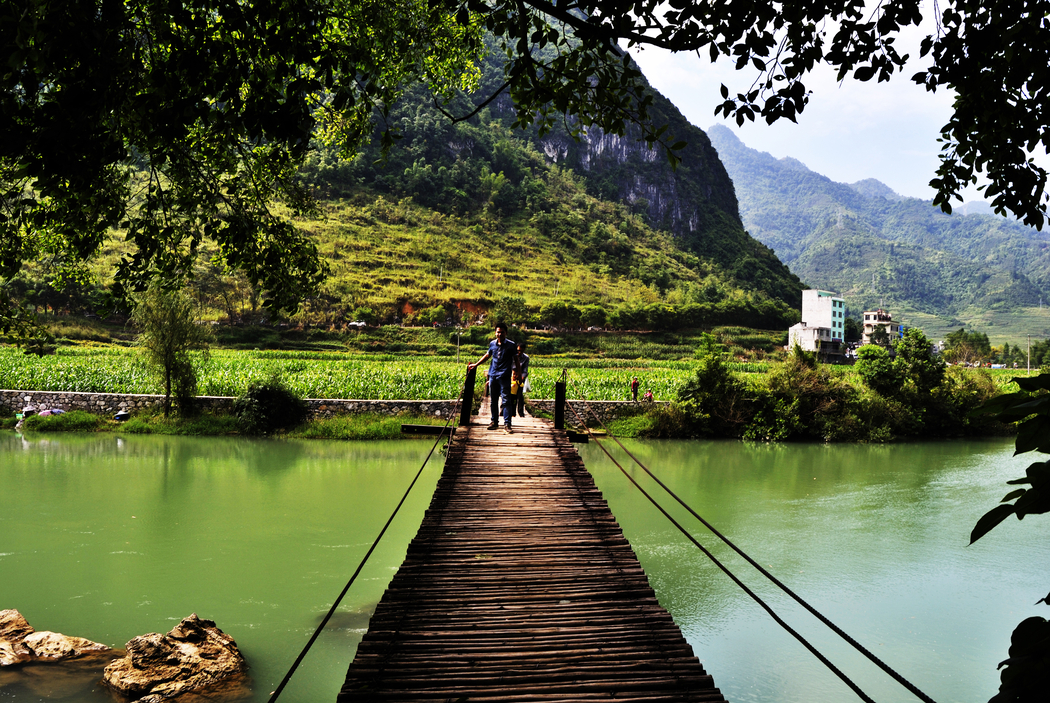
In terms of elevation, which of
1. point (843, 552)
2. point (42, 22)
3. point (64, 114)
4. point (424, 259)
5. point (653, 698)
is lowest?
point (843, 552)

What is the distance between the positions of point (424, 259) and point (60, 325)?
30.7m

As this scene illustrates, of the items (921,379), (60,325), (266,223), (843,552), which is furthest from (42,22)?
(60,325)

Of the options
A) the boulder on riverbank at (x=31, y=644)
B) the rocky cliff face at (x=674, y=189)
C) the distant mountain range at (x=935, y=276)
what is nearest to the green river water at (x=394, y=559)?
the boulder on riverbank at (x=31, y=644)

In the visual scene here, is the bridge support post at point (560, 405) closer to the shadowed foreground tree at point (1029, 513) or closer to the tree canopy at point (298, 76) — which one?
the tree canopy at point (298, 76)

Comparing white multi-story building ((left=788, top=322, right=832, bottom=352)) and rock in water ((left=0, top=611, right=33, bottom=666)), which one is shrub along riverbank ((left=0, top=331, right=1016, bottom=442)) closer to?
rock in water ((left=0, top=611, right=33, bottom=666))

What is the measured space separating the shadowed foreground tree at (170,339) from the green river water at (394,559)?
11.5 feet

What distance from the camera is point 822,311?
225ft

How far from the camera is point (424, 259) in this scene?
2456 inches

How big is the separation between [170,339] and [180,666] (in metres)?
16.3

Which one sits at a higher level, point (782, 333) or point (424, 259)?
point (424, 259)

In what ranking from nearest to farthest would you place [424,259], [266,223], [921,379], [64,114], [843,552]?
[64,114], [266,223], [843,552], [921,379], [424,259]

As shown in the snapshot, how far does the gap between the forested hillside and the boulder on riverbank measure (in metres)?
36.9

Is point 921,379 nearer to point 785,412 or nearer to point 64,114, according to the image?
point 785,412

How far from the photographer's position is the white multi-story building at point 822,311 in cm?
6819
